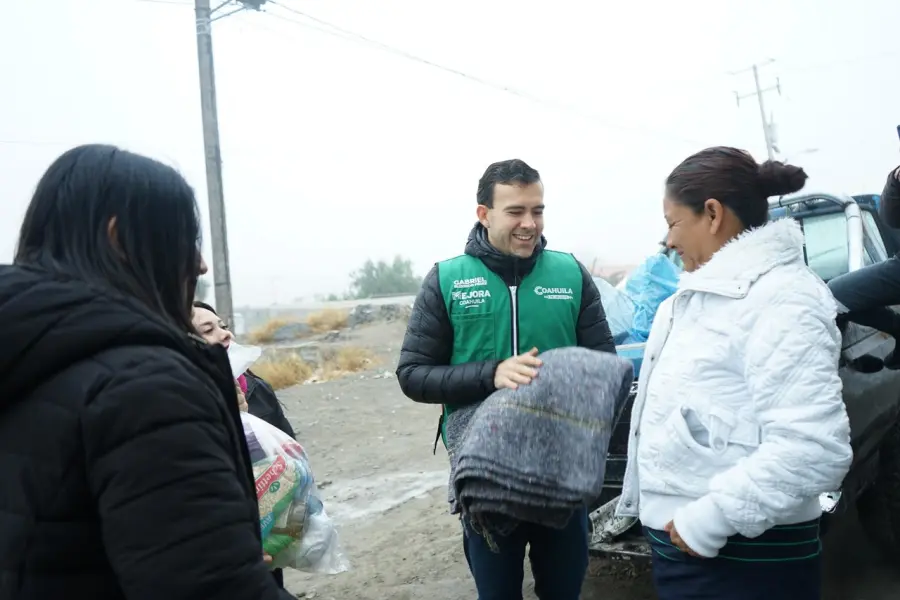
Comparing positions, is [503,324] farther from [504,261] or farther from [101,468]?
[101,468]

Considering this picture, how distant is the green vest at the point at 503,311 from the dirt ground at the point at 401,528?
1.78 metres

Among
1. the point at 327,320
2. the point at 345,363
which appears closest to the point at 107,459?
the point at 345,363

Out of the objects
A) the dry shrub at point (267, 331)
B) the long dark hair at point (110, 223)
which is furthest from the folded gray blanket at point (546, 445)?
the dry shrub at point (267, 331)

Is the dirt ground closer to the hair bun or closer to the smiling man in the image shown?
the smiling man

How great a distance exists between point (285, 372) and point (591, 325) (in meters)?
11.4

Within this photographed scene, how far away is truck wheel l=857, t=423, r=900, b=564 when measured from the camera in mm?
3305

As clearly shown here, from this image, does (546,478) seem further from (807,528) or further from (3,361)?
(3,361)

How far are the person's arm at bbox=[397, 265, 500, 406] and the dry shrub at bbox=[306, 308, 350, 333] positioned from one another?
20.8 m

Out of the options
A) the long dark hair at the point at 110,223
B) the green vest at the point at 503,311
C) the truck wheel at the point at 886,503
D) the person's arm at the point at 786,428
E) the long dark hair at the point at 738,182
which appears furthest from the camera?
the truck wheel at the point at 886,503

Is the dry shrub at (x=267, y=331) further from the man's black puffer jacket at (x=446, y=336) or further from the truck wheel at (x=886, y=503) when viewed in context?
the man's black puffer jacket at (x=446, y=336)

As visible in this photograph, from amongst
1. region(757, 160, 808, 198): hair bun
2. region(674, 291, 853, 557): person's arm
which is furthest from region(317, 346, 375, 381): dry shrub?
region(674, 291, 853, 557): person's arm

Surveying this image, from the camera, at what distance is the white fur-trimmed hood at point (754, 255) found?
1737mm

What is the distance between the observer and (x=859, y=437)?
2.78m

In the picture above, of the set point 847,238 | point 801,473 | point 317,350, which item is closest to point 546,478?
point 801,473
